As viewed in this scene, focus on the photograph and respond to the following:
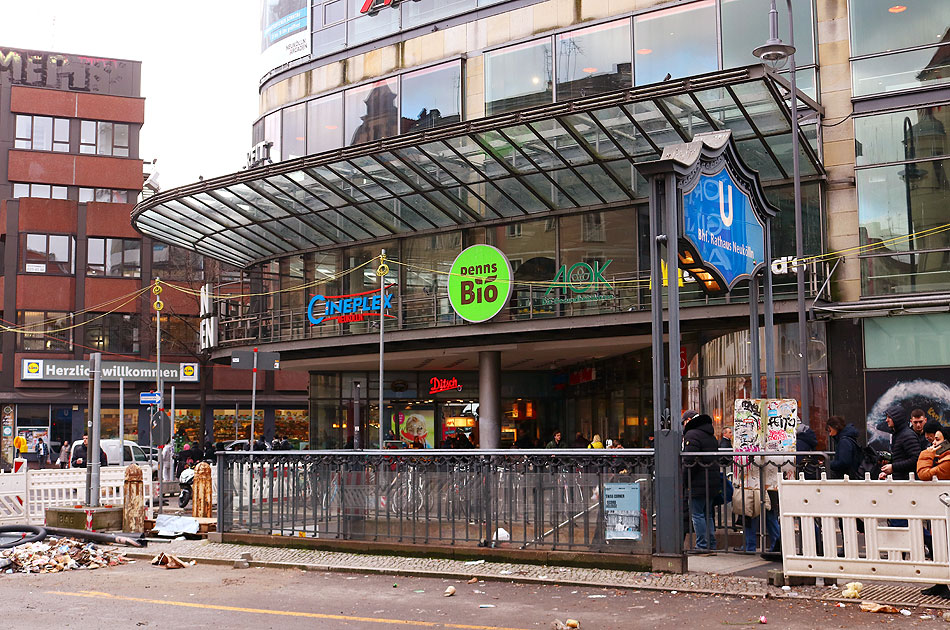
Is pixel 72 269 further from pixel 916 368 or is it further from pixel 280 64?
pixel 916 368

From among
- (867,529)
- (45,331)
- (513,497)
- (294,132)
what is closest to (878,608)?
(867,529)

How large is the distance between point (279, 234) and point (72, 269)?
24.2m

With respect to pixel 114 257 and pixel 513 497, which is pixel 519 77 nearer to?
pixel 513 497

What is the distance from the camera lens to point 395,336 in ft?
98.2

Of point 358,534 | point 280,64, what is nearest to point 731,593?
point 358,534

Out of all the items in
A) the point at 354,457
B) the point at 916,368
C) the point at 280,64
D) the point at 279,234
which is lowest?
the point at 354,457

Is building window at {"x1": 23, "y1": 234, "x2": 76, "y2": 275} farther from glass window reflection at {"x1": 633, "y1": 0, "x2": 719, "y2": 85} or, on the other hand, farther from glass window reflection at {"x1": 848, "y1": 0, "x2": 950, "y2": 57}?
glass window reflection at {"x1": 848, "y1": 0, "x2": 950, "y2": 57}

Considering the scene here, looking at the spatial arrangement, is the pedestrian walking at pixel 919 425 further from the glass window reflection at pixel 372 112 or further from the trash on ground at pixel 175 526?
the glass window reflection at pixel 372 112

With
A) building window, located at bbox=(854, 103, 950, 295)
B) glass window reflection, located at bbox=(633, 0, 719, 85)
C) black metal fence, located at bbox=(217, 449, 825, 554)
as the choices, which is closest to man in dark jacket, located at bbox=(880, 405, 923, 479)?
black metal fence, located at bbox=(217, 449, 825, 554)

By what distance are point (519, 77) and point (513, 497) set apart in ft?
60.7

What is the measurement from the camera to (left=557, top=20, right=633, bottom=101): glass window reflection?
2698 cm

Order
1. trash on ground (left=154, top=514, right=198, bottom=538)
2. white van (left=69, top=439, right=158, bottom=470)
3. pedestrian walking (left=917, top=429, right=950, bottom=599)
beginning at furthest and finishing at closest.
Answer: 1. white van (left=69, top=439, right=158, bottom=470)
2. trash on ground (left=154, top=514, right=198, bottom=538)
3. pedestrian walking (left=917, top=429, right=950, bottom=599)

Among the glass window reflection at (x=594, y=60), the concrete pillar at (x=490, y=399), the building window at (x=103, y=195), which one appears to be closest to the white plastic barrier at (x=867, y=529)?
the glass window reflection at (x=594, y=60)

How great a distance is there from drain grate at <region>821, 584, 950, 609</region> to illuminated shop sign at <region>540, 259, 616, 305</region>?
16.6 metres
